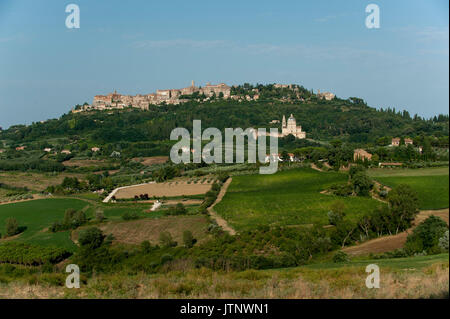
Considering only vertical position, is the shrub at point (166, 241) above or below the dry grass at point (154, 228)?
above

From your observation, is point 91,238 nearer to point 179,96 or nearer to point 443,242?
point 443,242

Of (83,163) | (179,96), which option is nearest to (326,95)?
(179,96)

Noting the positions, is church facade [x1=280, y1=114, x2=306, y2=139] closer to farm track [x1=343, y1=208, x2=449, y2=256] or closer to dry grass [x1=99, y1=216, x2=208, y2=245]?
dry grass [x1=99, y1=216, x2=208, y2=245]

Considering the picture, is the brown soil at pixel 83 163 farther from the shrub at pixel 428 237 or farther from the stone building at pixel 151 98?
the stone building at pixel 151 98

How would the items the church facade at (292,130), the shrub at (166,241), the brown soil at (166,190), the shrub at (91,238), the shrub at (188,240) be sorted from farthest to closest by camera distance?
the church facade at (292,130) → the brown soil at (166,190) → the shrub at (91,238) → the shrub at (166,241) → the shrub at (188,240)

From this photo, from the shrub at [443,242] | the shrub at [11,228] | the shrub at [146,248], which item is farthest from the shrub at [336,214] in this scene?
the shrub at [11,228]
